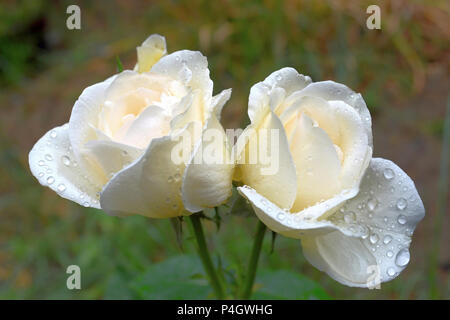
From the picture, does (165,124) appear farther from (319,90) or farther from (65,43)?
(65,43)

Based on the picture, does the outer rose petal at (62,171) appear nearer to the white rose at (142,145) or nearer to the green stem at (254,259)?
the white rose at (142,145)

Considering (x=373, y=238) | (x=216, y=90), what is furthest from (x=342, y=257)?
(x=216, y=90)

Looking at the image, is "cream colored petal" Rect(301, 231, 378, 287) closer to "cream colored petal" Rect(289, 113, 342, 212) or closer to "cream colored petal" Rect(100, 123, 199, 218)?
"cream colored petal" Rect(289, 113, 342, 212)

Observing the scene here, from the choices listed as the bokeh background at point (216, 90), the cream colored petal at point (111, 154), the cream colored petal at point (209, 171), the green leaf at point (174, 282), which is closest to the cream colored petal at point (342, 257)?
the cream colored petal at point (209, 171)

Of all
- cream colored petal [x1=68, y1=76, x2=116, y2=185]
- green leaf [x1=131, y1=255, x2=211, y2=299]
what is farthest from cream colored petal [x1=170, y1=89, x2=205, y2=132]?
green leaf [x1=131, y1=255, x2=211, y2=299]

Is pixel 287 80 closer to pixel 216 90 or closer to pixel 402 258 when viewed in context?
pixel 402 258
